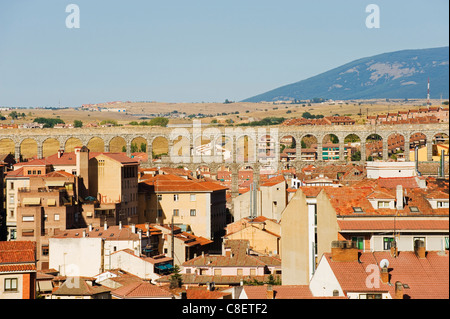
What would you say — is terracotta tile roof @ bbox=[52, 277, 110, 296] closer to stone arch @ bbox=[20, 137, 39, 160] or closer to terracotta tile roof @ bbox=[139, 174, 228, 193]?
terracotta tile roof @ bbox=[139, 174, 228, 193]

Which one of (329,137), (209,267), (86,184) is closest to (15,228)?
(86,184)

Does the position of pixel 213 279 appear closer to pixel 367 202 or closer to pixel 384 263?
pixel 367 202

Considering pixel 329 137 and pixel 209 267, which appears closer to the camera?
pixel 209 267

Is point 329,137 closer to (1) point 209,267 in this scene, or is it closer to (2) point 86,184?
(2) point 86,184

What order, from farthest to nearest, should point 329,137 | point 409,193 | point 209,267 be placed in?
point 329,137 < point 209,267 < point 409,193

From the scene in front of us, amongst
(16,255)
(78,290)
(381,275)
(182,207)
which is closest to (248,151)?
(182,207)

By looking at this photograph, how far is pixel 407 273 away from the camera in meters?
16.6

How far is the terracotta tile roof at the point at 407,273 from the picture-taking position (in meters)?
15.1

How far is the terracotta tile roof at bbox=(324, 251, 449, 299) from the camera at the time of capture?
15.1m

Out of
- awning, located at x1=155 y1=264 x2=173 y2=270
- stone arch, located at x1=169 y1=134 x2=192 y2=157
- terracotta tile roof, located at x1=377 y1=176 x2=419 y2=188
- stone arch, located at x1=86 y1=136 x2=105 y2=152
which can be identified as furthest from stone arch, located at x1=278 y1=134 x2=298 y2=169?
terracotta tile roof, located at x1=377 y1=176 x2=419 y2=188

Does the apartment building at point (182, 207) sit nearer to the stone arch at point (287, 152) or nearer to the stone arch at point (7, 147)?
the stone arch at point (287, 152)
